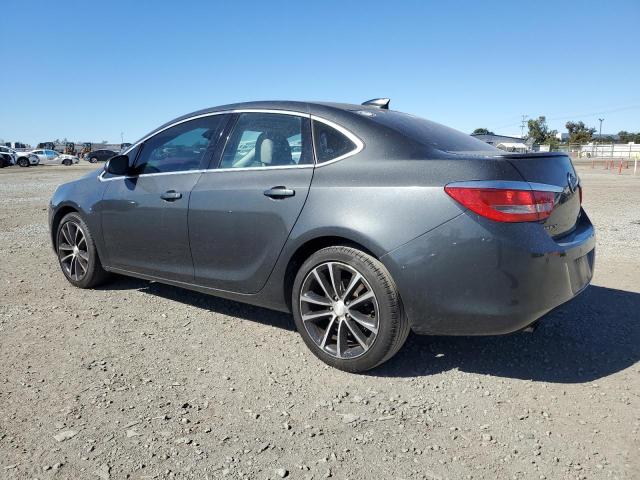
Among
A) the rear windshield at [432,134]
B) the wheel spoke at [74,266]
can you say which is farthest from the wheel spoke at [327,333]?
the wheel spoke at [74,266]

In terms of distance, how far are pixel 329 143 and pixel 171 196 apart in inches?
54.0

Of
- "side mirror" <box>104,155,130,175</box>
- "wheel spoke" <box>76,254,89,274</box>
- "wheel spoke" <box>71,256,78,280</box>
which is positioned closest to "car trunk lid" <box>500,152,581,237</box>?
"side mirror" <box>104,155,130,175</box>

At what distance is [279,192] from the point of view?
344cm

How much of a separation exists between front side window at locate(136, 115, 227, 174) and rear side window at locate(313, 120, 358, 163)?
915 mm

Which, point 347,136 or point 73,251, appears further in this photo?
point 73,251

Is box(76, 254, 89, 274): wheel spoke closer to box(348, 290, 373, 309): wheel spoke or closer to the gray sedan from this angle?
the gray sedan

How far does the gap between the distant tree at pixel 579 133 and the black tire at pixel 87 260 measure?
4026 inches

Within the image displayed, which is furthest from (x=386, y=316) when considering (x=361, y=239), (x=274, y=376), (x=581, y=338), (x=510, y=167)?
(x=581, y=338)

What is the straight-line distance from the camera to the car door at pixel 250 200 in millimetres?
3443

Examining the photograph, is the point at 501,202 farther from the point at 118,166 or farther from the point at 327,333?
the point at 118,166

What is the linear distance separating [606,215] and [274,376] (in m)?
9.13

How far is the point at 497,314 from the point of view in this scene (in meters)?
2.82

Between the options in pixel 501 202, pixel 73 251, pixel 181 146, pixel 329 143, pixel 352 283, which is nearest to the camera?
pixel 501 202

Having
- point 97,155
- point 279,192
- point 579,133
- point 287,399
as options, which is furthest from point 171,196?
point 579,133
